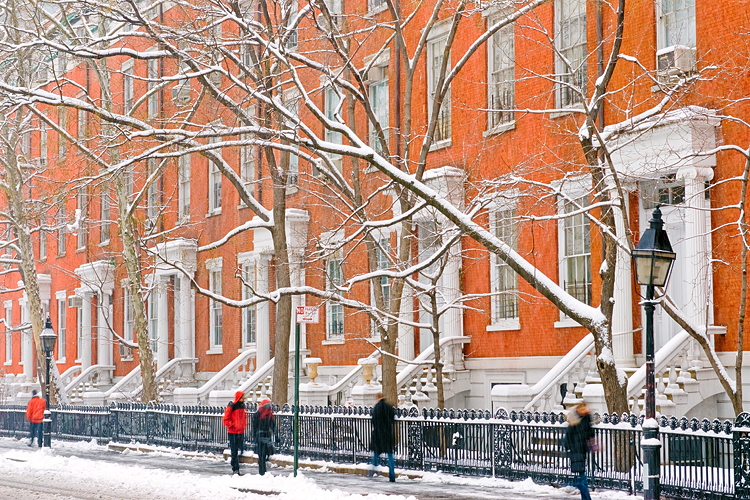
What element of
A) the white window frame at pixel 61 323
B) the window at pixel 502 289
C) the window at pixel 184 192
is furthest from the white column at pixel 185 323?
the window at pixel 502 289

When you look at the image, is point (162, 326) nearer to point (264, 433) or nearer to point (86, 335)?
point (86, 335)

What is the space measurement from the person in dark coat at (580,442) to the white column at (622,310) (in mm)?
6061

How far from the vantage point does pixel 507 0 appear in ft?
54.3

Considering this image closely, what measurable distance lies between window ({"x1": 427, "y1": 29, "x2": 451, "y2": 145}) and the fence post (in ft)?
45.0

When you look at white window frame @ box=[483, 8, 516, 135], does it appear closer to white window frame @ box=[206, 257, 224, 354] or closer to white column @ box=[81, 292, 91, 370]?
white window frame @ box=[206, 257, 224, 354]

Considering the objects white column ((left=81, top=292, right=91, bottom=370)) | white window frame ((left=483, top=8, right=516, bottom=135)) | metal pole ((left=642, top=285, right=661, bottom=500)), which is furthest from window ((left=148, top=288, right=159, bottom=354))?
metal pole ((left=642, top=285, right=661, bottom=500))

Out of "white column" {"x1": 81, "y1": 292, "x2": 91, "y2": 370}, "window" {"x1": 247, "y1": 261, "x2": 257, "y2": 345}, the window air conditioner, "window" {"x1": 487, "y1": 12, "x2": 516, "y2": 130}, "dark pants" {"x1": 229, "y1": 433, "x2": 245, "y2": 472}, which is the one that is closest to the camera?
the window air conditioner

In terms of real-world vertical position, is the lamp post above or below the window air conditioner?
below

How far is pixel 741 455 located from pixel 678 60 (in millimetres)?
8209

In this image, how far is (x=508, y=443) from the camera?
16875 mm

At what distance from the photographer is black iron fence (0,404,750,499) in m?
13.4

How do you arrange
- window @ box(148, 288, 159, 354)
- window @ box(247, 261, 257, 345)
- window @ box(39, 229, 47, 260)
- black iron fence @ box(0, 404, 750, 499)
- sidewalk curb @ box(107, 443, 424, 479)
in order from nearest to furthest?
black iron fence @ box(0, 404, 750, 499) < sidewalk curb @ box(107, 443, 424, 479) < window @ box(247, 261, 257, 345) < window @ box(148, 288, 159, 354) < window @ box(39, 229, 47, 260)

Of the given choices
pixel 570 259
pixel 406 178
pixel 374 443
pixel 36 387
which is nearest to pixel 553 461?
pixel 374 443

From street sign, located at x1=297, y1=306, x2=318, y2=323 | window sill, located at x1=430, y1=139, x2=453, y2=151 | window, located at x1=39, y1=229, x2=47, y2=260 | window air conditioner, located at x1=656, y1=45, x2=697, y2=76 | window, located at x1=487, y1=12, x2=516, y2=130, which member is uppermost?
window, located at x1=487, y1=12, x2=516, y2=130
